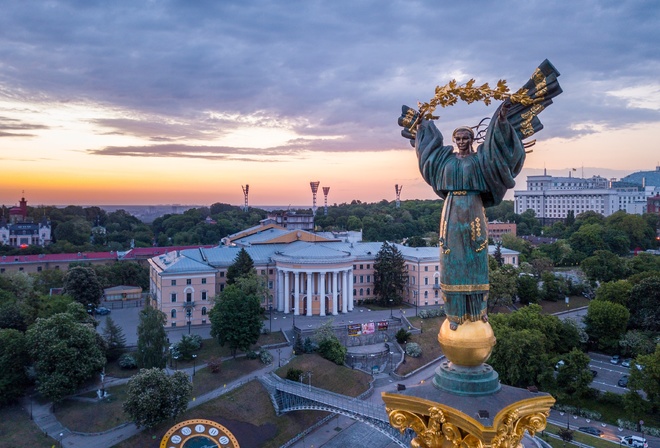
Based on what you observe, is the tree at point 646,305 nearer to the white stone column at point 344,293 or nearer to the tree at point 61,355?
the white stone column at point 344,293

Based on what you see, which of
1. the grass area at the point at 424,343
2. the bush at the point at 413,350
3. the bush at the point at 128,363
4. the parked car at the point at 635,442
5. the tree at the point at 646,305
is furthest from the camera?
the tree at the point at 646,305

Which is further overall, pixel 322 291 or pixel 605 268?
pixel 605 268

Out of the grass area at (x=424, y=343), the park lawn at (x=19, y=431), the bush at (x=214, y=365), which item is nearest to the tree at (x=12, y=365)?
the park lawn at (x=19, y=431)

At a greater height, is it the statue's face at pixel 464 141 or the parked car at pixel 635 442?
the statue's face at pixel 464 141

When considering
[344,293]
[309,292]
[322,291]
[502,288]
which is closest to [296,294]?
[309,292]

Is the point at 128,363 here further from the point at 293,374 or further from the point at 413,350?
the point at 413,350

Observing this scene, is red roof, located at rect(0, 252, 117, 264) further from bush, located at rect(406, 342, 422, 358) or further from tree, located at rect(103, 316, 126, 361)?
bush, located at rect(406, 342, 422, 358)

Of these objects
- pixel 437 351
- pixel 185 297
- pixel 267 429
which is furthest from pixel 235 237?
pixel 267 429
